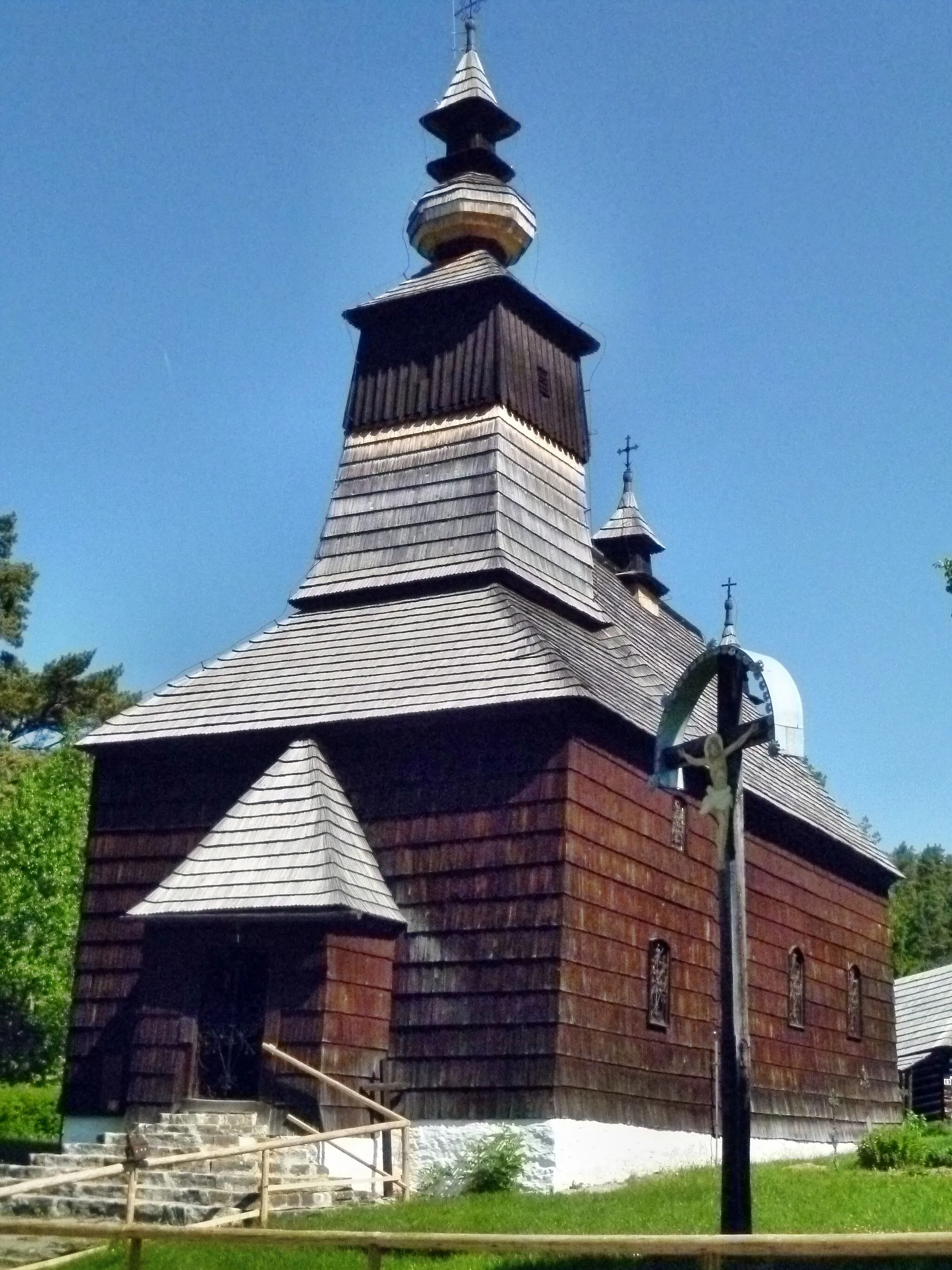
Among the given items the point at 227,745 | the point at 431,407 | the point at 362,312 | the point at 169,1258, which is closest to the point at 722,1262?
the point at 169,1258

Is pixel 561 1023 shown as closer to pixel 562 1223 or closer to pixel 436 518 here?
pixel 562 1223

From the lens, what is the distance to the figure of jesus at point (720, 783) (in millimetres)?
10594

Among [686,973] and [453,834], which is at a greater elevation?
[453,834]

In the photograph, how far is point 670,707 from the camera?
11305 mm

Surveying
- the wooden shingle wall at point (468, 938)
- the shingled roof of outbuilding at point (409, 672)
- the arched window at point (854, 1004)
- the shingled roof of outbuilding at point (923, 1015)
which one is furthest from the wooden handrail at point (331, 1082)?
the shingled roof of outbuilding at point (923, 1015)

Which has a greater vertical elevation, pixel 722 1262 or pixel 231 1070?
pixel 231 1070

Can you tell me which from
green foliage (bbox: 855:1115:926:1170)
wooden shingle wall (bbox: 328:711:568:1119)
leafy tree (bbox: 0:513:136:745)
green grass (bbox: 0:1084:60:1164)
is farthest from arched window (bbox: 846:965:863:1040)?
leafy tree (bbox: 0:513:136:745)

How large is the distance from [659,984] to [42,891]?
23.1 meters

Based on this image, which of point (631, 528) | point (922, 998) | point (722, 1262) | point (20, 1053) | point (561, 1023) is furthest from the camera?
point (20, 1053)

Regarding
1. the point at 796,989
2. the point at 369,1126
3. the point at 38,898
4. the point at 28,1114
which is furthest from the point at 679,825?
the point at 38,898

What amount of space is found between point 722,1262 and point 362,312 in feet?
62.0

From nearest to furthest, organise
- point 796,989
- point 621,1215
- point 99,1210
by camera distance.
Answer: point 621,1215, point 99,1210, point 796,989

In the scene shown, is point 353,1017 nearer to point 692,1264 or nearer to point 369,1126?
point 369,1126

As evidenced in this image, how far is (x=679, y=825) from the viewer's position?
20.8m
